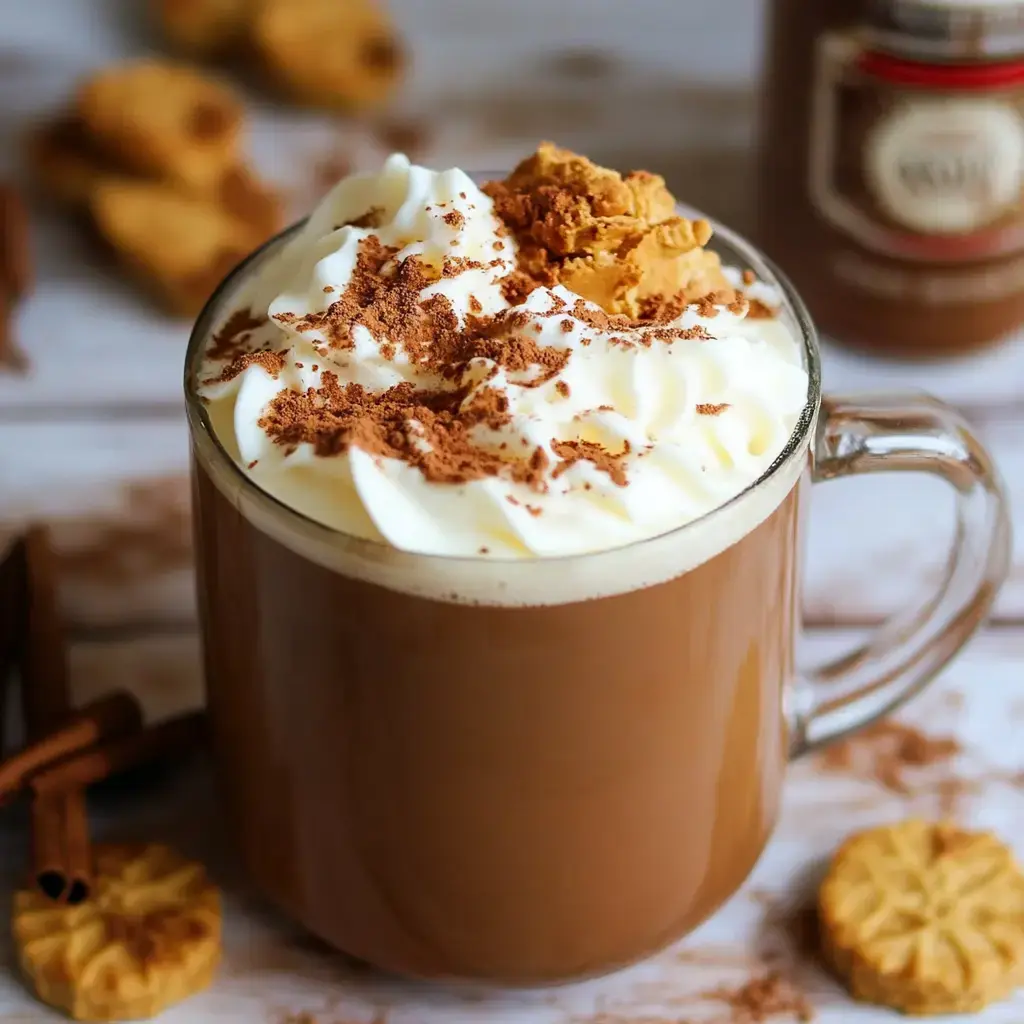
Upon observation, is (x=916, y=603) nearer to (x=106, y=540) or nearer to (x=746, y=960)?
(x=746, y=960)

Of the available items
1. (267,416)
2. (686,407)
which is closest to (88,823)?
(267,416)

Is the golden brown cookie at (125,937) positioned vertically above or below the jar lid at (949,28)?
below


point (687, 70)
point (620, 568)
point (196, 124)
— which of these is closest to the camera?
point (620, 568)

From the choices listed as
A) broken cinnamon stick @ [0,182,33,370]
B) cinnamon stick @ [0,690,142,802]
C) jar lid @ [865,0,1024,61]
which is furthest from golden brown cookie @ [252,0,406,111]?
cinnamon stick @ [0,690,142,802]

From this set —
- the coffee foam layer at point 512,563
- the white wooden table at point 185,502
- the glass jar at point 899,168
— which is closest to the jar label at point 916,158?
the glass jar at point 899,168

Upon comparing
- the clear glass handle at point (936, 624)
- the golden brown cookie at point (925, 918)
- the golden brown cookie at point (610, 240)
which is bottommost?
the golden brown cookie at point (925, 918)

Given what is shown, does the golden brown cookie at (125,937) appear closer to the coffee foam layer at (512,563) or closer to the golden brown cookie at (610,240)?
the coffee foam layer at (512,563)
